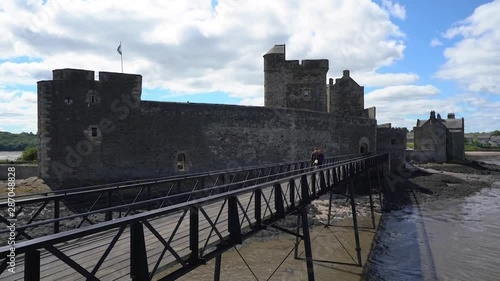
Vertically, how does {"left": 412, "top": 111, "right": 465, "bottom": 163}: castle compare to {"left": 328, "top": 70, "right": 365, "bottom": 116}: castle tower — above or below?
below

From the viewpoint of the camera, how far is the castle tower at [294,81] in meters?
27.6

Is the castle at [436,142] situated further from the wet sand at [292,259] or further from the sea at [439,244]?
the wet sand at [292,259]

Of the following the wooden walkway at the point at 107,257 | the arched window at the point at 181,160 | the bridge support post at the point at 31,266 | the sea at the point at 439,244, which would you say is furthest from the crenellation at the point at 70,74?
the bridge support post at the point at 31,266

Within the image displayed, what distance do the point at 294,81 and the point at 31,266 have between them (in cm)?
2602

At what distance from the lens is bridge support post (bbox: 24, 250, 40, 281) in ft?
10.2

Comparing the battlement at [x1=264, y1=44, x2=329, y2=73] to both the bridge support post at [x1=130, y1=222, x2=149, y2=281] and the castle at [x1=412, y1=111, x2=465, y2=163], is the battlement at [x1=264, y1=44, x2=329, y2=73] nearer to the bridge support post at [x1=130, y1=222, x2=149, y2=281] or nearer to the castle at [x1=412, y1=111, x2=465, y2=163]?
the castle at [x1=412, y1=111, x2=465, y2=163]

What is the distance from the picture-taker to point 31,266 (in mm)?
3111

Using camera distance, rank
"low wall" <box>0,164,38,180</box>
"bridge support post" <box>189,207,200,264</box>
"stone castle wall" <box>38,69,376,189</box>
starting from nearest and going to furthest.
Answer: "bridge support post" <box>189,207,200,264</box> → "stone castle wall" <box>38,69,376,189</box> → "low wall" <box>0,164,38,180</box>

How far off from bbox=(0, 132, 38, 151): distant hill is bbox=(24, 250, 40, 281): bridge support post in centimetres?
8311

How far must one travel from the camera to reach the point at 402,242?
14016 millimetres

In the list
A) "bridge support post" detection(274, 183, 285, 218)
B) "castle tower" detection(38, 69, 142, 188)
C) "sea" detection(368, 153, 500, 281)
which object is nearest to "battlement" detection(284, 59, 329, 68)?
"sea" detection(368, 153, 500, 281)

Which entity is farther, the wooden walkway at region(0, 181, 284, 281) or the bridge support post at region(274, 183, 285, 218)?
the bridge support post at region(274, 183, 285, 218)

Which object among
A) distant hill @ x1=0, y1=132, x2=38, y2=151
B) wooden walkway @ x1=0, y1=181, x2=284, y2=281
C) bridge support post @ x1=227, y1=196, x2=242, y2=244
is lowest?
wooden walkway @ x1=0, y1=181, x2=284, y2=281

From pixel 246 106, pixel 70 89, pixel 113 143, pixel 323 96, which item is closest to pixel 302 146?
pixel 246 106
